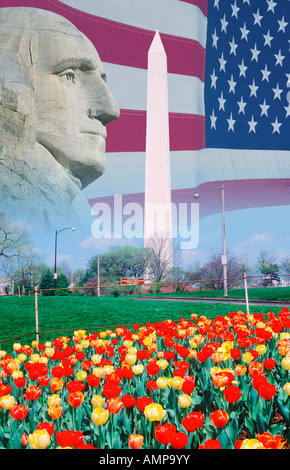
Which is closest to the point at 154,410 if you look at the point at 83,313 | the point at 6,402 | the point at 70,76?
the point at 6,402

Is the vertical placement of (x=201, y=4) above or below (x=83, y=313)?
above

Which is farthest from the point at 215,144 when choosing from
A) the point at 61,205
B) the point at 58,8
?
the point at 61,205

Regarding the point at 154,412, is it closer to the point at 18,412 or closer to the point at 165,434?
the point at 165,434

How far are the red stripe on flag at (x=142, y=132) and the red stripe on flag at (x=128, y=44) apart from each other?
1375mm

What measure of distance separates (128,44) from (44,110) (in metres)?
5.68

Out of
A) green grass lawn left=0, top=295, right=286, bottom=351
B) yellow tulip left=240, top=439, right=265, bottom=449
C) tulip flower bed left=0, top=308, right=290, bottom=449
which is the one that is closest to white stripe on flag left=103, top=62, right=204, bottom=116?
green grass lawn left=0, top=295, right=286, bottom=351

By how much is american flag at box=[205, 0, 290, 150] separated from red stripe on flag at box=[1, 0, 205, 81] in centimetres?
64

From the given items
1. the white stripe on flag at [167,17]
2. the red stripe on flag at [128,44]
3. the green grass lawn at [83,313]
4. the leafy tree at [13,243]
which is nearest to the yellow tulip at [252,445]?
the green grass lawn at [83,313]

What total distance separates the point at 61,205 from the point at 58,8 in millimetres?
5629

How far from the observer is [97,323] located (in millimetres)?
8445

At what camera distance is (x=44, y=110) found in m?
7.46

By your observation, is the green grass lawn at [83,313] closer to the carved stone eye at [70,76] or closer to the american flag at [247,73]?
the carved stone eye at [70,76]

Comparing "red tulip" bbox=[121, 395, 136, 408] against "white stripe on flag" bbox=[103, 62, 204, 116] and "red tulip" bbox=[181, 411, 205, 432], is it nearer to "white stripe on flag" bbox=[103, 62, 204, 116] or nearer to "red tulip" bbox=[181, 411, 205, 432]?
"red tulip" bbox=[181, 411, 205, 432]

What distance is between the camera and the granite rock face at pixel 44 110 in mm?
7117
